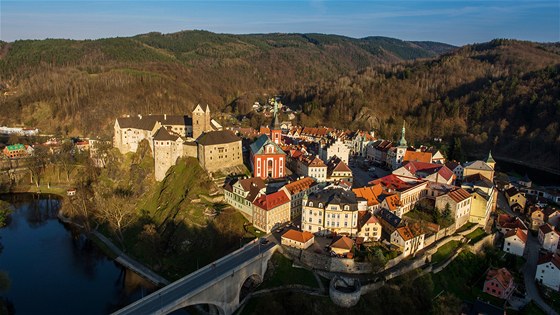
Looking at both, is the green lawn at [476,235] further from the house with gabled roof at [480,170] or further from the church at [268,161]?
the church at [268,161]

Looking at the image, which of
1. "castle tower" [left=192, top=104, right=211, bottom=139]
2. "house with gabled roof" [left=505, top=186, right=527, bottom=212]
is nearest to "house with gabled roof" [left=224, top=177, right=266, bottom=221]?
"castle tower" [left=192, top=104, right=211, bottom=139]

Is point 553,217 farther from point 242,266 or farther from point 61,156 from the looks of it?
point 61,156

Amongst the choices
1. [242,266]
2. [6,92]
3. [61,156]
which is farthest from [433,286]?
[6,92]

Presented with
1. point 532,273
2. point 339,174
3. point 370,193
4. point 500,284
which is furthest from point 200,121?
point 532,273

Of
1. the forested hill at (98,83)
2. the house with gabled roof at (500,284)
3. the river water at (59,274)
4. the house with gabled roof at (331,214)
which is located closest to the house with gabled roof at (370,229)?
the house with gabled roof at (331,214)

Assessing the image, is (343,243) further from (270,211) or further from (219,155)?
(219,155)

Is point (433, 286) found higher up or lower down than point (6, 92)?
lower down

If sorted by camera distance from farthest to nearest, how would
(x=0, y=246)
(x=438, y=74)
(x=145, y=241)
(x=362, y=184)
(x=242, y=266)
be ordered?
(x=438, y=74) → (x=362, y=184) → (x=0, y=246) → (x=145, y=241) → (x=242, y=266)
